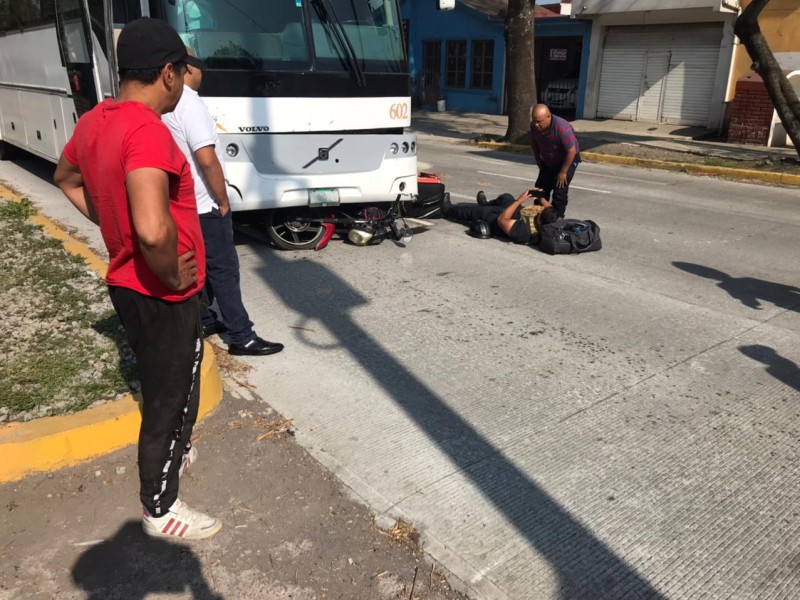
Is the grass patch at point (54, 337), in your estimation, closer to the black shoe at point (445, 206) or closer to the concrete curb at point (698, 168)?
the black shoe at point (445, 206)

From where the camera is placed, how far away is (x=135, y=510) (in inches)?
115

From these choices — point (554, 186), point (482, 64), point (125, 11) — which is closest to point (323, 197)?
point (125, 11)

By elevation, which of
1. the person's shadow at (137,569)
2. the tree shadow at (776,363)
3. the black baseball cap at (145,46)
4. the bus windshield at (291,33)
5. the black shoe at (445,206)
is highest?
the bus windshield at (291,33)

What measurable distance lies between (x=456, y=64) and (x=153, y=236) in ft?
88.3

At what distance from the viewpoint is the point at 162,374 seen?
253 cm

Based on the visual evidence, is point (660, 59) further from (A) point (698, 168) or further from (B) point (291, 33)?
(B) point (291, 33)

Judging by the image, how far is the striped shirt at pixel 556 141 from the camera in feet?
24.0

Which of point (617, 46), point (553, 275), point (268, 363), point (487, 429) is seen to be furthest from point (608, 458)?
point (617, 46)

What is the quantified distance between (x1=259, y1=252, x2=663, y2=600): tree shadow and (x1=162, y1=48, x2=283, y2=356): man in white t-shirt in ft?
1.70

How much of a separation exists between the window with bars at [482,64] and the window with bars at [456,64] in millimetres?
460

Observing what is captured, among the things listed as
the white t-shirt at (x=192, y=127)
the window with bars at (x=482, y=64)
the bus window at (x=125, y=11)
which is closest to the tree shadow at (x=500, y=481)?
the white t-shirt at (x=192, y=127)

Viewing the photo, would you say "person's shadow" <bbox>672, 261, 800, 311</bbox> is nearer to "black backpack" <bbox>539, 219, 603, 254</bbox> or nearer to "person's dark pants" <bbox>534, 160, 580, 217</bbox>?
"black backpack" <bbox>539, 219, 603, 254</bbox>

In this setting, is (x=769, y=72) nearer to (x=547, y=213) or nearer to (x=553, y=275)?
(x=547, y=213)

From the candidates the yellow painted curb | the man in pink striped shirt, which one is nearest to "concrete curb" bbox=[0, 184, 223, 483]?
the yellow painted curb
